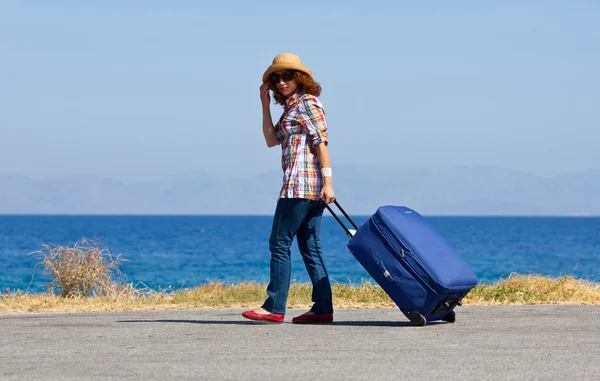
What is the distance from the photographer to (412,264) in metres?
7.43

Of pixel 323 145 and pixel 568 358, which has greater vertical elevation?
pixel 323 145

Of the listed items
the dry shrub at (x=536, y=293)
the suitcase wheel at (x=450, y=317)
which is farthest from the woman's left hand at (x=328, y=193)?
the dry shrub at (x=536, y=293)

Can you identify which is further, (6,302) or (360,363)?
(6,302)

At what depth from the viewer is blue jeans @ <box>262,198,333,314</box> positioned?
26.0ft

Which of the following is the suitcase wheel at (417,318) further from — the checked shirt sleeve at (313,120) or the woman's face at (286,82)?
the woman's face at (286,82)

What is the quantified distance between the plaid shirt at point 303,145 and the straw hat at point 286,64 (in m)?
0.23

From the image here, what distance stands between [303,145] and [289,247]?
2.74 feet

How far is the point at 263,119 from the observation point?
811 centimetres

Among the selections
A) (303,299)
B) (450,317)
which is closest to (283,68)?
(450,317)

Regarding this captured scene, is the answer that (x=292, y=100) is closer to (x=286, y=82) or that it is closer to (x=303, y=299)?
(x=286, y=82)

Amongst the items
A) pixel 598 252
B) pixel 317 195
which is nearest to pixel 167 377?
pixel 317 195

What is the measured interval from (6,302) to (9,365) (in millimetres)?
4656

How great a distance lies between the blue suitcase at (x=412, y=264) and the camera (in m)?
7.41

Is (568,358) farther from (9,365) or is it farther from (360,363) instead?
(9,365)
